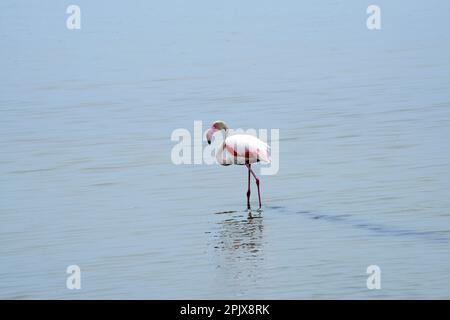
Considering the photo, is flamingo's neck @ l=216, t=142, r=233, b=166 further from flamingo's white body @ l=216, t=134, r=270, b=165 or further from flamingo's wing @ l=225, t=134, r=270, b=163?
flamingo's wing @ l=225, t=134, r=270, b=163

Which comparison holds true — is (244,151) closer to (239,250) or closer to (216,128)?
(216,128)

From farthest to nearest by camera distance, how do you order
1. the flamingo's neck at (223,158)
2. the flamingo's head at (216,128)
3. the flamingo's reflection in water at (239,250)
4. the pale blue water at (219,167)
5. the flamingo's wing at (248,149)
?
the flamingo's head at (216,128) < the flamingo's neck at (223,158) < the flamingo's wing at (248,149) < the pale blue water at (219,167) < the flamingo's reflection in water at (239,250)

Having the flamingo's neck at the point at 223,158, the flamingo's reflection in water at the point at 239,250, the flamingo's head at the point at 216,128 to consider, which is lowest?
the flamingo's reflection in water at the point at 239,250

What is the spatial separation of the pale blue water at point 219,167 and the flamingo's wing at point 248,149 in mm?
433

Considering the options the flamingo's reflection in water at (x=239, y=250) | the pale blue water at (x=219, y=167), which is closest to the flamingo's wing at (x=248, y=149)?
the pale blue water at (x=219, y=167)

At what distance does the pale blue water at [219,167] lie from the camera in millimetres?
10203

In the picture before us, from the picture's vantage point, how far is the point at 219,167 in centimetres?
1429

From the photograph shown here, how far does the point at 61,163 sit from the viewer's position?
1487 cm

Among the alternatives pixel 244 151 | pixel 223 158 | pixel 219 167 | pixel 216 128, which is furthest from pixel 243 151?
pixel 219 167

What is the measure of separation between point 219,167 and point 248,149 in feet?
5.08

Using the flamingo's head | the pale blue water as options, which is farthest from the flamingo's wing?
the flamingo's head

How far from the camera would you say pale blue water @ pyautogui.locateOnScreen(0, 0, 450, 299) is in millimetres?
10203

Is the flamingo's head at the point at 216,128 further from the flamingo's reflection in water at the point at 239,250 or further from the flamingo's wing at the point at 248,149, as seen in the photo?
the flamingo's reflection in water at the point at 239,250
